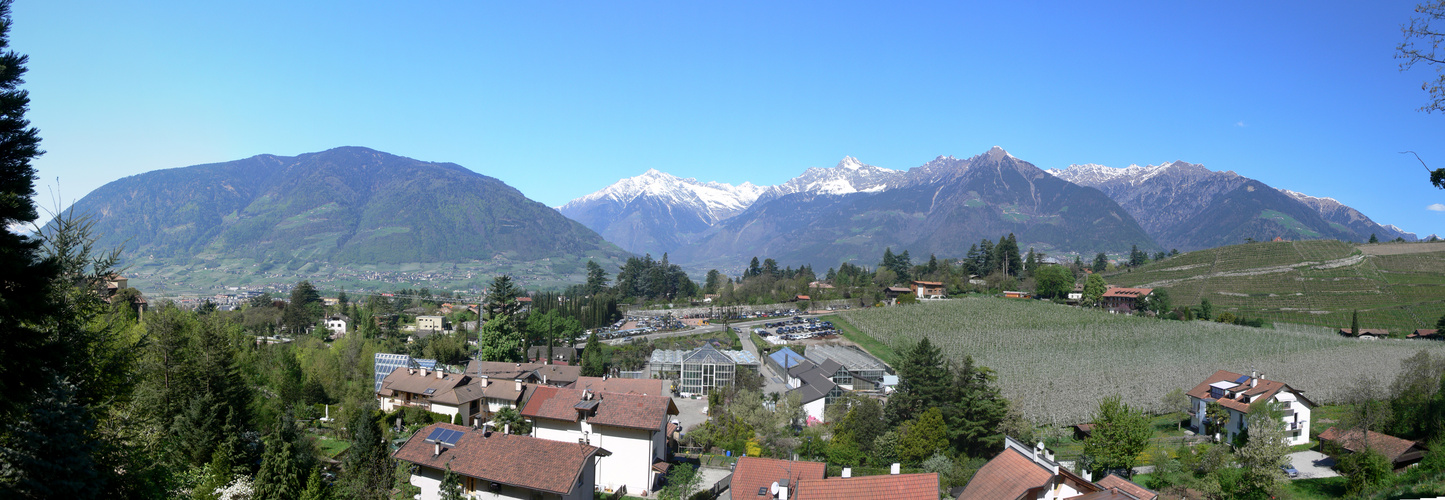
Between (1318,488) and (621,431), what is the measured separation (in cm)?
2454

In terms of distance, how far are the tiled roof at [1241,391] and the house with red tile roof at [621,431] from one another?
82.5 feet

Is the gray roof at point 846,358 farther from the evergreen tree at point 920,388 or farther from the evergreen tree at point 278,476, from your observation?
the evergreen tree at point 278,476

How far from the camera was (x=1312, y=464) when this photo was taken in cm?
2652

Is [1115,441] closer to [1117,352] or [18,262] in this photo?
[18,262]

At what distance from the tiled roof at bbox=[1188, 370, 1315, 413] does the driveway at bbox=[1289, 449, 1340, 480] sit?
94.0 inches

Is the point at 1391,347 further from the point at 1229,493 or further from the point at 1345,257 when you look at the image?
the point at 1345,257

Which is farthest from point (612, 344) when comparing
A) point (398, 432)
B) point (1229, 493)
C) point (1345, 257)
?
point (1345, 257)

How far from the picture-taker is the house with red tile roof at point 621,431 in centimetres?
2620

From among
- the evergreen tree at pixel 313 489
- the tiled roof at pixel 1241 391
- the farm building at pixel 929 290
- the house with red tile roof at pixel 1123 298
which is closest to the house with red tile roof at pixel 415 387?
the evergreen tree at pixel 313 489

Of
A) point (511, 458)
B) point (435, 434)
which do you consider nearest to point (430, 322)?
point (435, 434)

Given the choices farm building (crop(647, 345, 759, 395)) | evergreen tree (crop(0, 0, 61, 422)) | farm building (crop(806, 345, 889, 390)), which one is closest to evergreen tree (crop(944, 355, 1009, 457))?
farm building (crop(806, 345, 889, 390))

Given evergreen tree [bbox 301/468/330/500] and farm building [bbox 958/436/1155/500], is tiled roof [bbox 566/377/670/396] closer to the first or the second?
evergreen tree [bbox 301/468/330/500]

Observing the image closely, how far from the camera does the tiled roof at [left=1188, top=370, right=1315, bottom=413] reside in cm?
2970

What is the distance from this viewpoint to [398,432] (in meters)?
32.1
